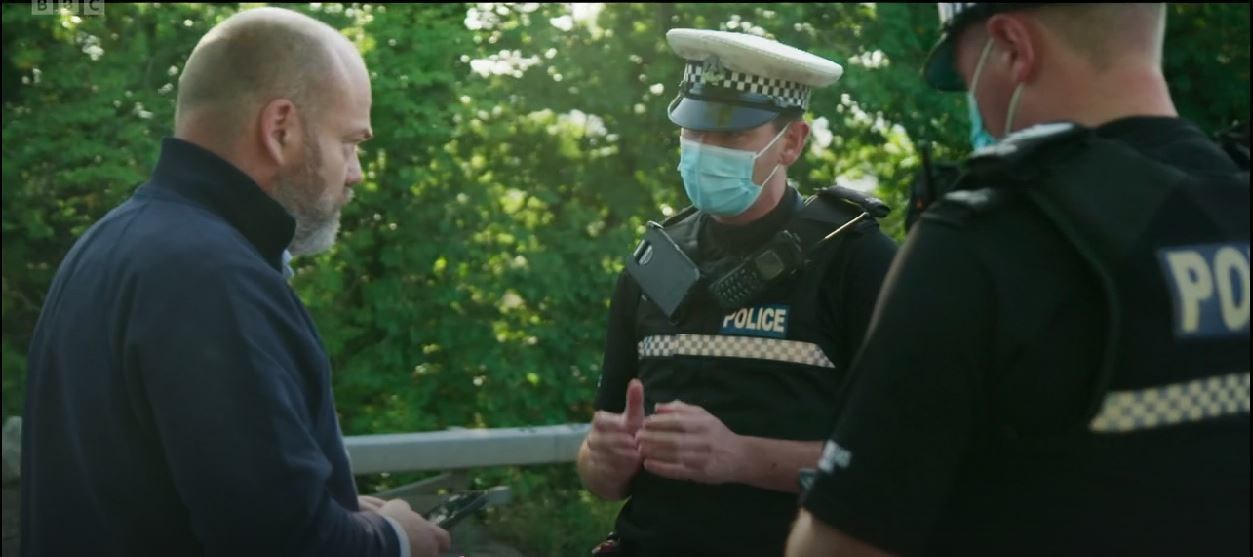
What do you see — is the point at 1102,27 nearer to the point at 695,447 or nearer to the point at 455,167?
the point at 695,447

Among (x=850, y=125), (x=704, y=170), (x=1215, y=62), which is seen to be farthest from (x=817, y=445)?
(x=1215, y=62)

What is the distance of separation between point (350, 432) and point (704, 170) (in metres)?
4.71

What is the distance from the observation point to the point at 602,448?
3594 mm

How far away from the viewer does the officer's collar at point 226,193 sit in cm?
272

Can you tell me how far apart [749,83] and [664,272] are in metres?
0.54

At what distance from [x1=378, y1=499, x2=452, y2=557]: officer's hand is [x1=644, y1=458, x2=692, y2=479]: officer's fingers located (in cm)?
61

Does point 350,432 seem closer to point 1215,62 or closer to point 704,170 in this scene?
point 704,170

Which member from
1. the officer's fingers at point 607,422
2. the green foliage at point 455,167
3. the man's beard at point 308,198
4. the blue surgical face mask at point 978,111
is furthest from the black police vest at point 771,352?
the green foliage at point 455,167

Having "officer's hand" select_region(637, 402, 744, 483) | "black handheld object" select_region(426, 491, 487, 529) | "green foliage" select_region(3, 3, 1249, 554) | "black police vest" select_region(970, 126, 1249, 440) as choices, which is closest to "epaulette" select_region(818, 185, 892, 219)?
"officer's hand" select_region(637, 402, 744, 483)

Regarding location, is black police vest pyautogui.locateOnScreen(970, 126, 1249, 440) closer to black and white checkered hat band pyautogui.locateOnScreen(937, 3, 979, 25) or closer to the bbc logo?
black and white checkered hat band pyautogui.locateOnScreen(937, 3, 979, 25)

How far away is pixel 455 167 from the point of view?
8.34 metres

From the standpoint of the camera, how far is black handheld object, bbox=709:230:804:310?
3.52 metres

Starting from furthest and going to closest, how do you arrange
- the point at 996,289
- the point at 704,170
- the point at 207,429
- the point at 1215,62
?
the point at 1215,62
the point at 704,170
the point at 207,429
the point at 996,289

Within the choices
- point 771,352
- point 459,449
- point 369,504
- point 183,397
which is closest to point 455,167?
point 459,449
